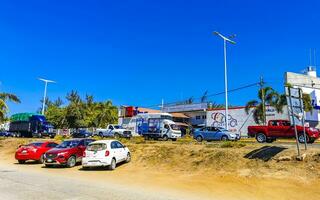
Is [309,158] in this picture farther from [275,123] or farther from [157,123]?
[157,123]

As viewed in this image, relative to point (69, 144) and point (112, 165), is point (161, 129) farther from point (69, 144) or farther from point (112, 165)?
point (112, 165)

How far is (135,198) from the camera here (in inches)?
451

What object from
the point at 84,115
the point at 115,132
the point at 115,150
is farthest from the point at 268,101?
the point at 84,115

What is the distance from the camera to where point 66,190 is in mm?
13180

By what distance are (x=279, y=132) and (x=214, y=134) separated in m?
7.24

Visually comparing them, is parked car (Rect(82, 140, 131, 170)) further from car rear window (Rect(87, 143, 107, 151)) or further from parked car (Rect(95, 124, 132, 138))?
parked car (Rect(95, 124, 132, 138))

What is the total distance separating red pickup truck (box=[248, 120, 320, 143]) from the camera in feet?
90.2

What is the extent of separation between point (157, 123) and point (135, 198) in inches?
1090

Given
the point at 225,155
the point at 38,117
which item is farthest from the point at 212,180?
the point at 38,117

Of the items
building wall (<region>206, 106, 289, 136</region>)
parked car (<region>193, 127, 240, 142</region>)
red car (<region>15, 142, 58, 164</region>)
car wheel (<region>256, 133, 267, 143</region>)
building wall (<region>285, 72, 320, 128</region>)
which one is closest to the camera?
red car (<region>15, 142, 58, 164</region>)

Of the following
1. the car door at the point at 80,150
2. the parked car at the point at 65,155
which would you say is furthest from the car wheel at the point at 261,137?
the parked car at the point at 65,155

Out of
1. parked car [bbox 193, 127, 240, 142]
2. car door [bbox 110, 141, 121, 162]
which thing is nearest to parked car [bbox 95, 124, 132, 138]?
parked car [bbox 193, 127, 240, 142]

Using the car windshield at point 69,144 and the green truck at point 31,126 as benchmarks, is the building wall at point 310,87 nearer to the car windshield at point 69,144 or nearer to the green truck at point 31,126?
the car windshield at point 69,144

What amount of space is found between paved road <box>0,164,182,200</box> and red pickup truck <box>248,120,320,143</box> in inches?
698
